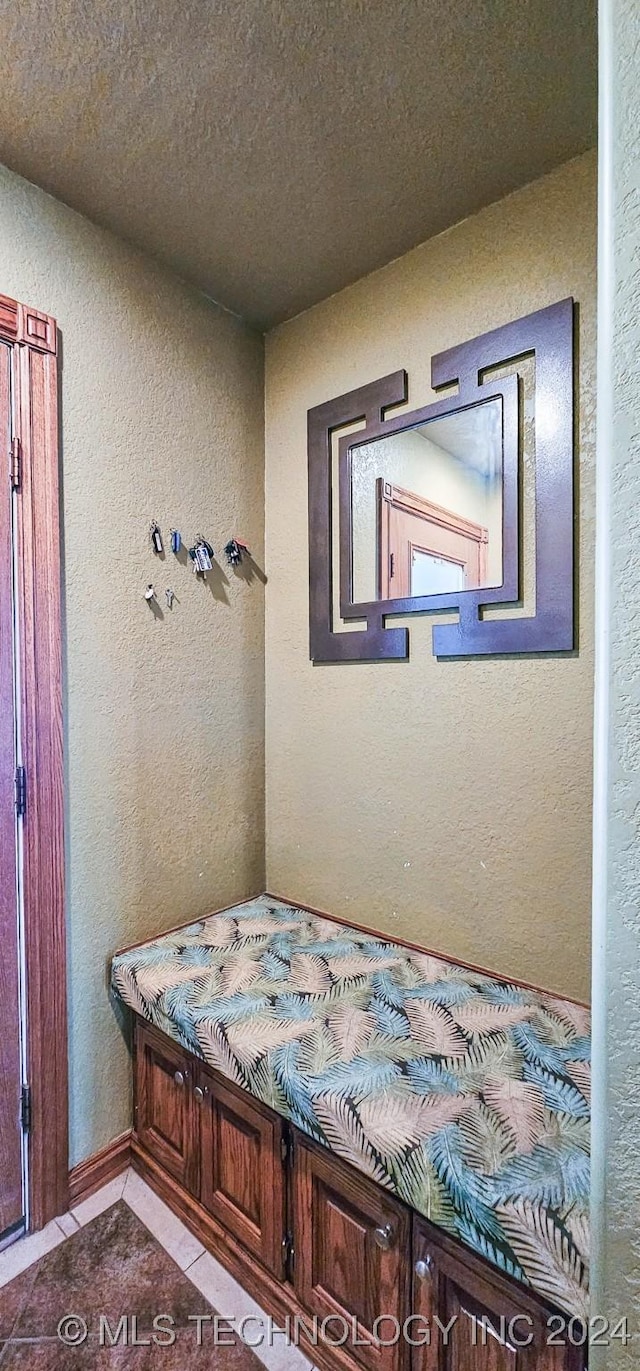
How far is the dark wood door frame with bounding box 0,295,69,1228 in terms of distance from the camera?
1.35 m

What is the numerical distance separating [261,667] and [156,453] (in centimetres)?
78

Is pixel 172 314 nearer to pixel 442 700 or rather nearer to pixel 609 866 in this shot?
pixel 442 700

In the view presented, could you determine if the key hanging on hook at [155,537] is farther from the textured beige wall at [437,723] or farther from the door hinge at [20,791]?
the door hinge at [20,791]

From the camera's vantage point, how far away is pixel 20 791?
135cm

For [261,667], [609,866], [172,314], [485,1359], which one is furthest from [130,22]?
[485,1359]

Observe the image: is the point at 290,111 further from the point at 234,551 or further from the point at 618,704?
the point at 618,704

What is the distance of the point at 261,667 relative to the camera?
2.01 meters

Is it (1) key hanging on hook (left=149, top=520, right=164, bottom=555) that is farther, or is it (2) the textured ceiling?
(1) key hanging on hook (left=149, top=520, right=164, bottom=555)

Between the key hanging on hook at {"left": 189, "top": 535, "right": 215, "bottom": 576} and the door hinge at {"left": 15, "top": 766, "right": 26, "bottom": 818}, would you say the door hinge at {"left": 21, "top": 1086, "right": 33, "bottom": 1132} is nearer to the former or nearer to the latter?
the door hinge at {"left": 15, "top": 766, "right": 26, "bottom": 818}

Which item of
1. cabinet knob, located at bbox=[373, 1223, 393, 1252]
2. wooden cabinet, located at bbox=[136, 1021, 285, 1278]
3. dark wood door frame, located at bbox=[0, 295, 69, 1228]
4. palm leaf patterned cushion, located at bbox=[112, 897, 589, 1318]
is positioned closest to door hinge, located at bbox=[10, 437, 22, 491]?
dark wood door frame, located at bbox=[0, 295, 69, 1228]

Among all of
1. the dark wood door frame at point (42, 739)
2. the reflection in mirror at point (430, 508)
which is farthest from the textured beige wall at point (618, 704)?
the dark wood door frame at point (42, 739)

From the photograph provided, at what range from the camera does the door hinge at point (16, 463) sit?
1.34m

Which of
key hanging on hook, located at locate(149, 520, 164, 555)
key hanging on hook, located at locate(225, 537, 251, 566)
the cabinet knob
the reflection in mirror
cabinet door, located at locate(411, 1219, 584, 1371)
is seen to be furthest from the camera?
key hanging on hook, located at locate(225, 537, 251, 566)

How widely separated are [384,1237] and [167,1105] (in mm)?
717
